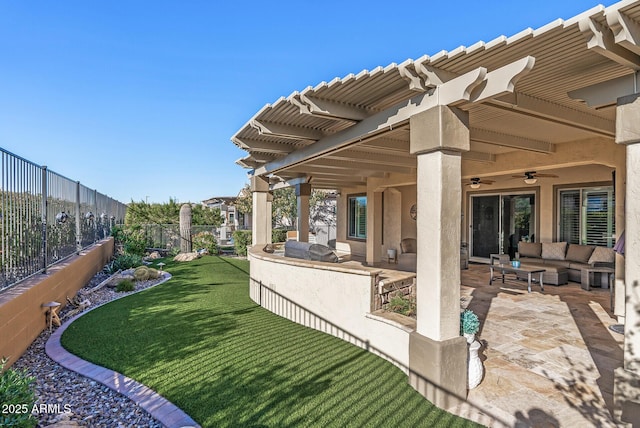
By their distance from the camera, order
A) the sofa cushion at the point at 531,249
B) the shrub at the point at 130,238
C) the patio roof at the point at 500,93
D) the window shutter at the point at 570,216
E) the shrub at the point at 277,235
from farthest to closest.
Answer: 1. the shrub at the point at 277,235
2. the shrub at the point at 130,238
3. the sofa cushion at the point at 531,249
4. the window shutter at the point at 570,216
5. the patio roof at the point at 500,93

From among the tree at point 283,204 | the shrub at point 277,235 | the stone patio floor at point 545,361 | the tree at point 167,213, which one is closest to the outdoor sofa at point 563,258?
the stone patio floor at point 545,361

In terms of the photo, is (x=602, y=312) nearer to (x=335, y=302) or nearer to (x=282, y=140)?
(x=335, y=302)

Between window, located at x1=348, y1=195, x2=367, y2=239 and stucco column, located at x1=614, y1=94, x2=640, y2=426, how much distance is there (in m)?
12.3

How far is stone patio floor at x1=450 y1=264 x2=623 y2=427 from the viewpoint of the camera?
3068 millimetres

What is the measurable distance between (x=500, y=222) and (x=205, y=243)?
13.3m

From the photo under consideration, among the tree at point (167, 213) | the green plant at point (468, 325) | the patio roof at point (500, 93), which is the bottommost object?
the green plant at point (468, 325)

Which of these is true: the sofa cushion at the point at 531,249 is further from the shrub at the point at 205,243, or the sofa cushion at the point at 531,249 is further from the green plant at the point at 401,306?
the shrub at the point at 205,243

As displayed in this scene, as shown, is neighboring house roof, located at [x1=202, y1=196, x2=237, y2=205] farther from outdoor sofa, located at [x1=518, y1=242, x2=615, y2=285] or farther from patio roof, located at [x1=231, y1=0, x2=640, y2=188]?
patio roof, located at [x1=231, y1=0, x2=640, y2=188]

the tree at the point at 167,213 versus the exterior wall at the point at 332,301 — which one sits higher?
the tree at the point at 167,213

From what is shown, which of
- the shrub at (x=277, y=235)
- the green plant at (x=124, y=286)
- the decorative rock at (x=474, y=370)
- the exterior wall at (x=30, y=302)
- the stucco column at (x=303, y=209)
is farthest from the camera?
the shrub at (x=277, y=235)

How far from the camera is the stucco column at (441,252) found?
330 cm

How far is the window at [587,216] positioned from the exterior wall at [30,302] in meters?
12.2

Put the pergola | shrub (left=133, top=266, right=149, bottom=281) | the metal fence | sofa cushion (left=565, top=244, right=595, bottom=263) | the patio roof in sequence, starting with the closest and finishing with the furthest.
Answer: the patio roof < the pergola < the metal fence < sofa cushion (left=565, top=244, right=595, bottom=263) < shrub (left=133, top=266, right=149, bottom=281)

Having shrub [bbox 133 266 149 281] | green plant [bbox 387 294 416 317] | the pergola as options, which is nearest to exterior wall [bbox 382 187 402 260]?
the pergola
